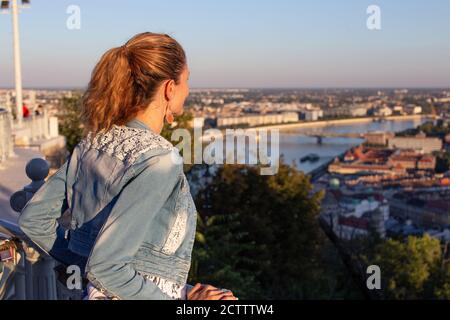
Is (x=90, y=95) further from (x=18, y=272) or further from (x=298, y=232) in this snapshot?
(x=298, y=232)

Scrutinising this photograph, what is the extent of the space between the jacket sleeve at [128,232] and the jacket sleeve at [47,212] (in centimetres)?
28

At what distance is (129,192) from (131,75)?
0.30 m

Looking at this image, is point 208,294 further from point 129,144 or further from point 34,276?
point 34,276

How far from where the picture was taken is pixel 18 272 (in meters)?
2.73

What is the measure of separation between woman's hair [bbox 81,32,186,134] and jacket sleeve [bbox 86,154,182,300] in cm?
22

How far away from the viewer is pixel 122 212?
1.28m

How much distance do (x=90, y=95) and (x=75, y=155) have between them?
0.48 feet

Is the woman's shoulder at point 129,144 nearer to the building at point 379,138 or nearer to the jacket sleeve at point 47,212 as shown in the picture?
the jacket sleeve at point 47,212

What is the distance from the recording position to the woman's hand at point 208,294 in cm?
138

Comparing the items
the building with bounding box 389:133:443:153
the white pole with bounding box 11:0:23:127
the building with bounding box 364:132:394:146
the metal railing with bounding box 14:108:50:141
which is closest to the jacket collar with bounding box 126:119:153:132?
the metal railing with bounding box 14:108:50:141

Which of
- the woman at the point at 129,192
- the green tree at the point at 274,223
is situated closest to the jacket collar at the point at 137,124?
the woman at the point at 129,192

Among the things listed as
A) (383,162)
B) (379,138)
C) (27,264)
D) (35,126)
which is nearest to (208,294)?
(27,264)

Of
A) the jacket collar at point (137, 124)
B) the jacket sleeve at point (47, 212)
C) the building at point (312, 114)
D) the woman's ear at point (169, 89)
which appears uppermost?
the woman's ear at point (169, 89)
